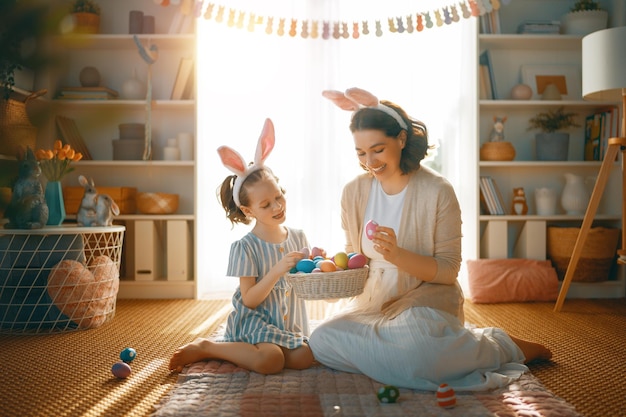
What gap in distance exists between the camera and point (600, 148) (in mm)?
3486

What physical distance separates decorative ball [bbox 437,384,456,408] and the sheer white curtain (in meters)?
2.08

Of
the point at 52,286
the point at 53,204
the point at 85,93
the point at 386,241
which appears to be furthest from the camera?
the point at 85,93

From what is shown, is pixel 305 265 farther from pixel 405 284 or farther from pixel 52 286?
pixel 52 286

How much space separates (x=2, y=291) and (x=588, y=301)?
115 inches

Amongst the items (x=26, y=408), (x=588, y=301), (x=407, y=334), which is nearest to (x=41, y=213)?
(x=26, y=408)

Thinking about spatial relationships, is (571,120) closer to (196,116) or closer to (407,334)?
(196,116)

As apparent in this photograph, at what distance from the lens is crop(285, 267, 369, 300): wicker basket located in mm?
1720

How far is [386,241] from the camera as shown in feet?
5.64

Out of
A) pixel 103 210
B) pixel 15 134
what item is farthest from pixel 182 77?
pixel 15 134

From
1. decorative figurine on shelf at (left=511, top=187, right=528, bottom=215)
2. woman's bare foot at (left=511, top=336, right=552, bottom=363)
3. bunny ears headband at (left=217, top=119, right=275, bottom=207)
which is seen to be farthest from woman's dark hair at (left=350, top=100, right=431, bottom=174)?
decorative figurine on shelf at (left=511, top=187, right=528, bottom=215)

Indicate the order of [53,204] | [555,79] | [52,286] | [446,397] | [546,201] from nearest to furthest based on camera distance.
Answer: [446,397] < [52,286] < [53,204] < [546,201] < [555,79]

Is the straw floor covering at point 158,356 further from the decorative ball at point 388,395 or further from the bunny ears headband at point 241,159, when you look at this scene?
the bunny ears headband at point 241,159

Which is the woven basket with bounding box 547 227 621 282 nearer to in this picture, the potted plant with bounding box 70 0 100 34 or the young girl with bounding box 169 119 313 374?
the young girl with bounding box 169 119 313 374

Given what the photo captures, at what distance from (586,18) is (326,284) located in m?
2.69
